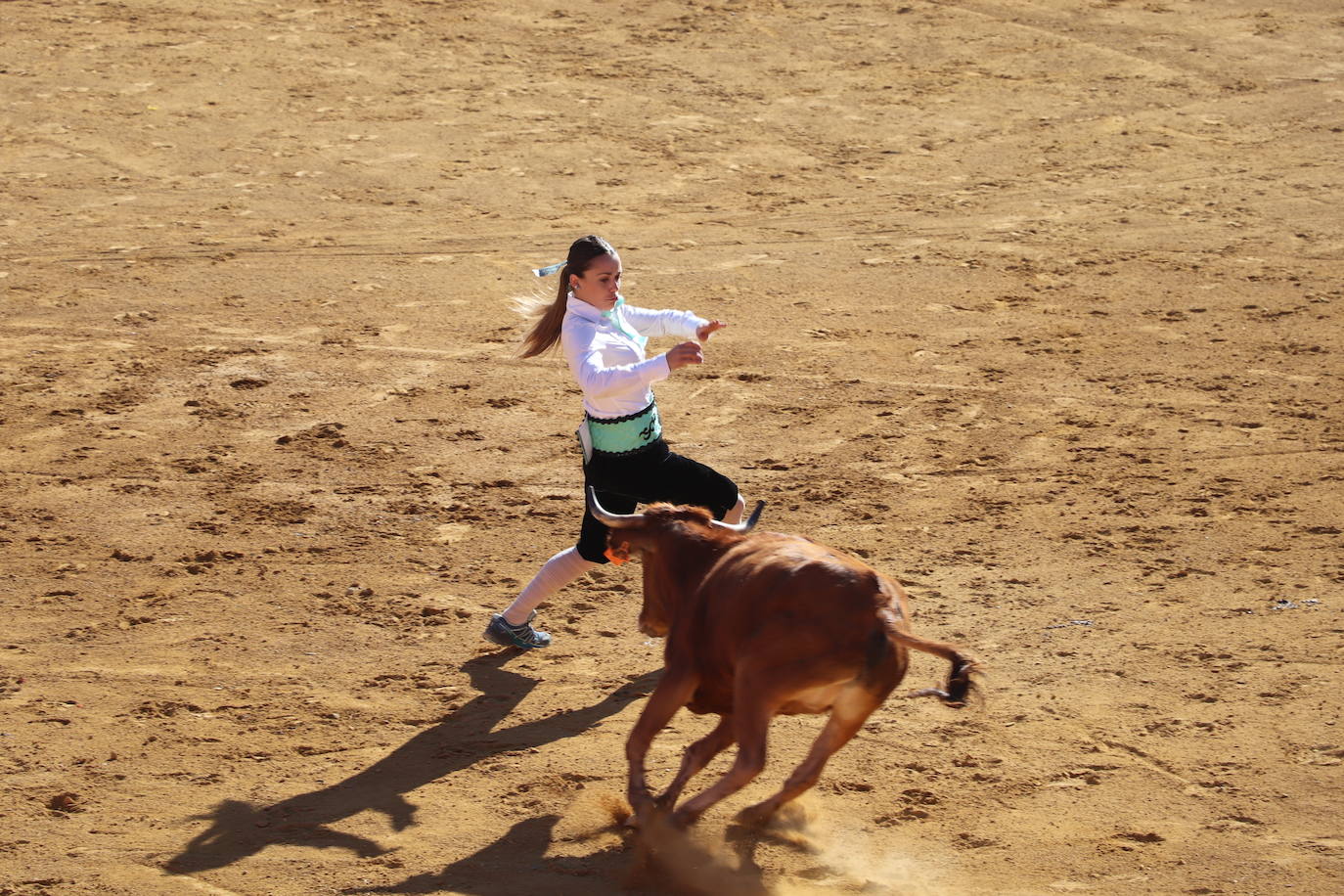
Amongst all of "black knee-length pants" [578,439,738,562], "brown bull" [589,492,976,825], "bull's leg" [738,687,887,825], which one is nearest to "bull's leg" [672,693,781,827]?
"brown bull" [589,492,976,825]

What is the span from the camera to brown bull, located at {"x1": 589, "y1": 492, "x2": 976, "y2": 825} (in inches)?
176

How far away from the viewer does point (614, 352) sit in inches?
231

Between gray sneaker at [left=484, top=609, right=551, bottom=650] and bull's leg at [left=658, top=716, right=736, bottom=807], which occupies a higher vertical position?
bull's leg at [left=658, top=716, right=736, bottom=807]

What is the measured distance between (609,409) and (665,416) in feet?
11.4

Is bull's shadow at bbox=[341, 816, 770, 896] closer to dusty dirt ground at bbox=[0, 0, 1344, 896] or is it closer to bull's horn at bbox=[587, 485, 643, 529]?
dusty dirt ground at bbox=[0, 0, 1344, 896]

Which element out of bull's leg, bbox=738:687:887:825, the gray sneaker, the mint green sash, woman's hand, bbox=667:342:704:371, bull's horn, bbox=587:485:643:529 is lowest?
the gray sneaker

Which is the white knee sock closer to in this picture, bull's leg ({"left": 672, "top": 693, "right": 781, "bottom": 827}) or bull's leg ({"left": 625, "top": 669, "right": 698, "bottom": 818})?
bull's leg ({"left": 625, "top": 669, "right": 698, "bottom": 818})

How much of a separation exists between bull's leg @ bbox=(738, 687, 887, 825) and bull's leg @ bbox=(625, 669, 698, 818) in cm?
39

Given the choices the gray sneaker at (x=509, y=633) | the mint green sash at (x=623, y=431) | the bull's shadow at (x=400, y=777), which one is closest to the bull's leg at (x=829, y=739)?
the bull's shadow at (x=400, y=777)

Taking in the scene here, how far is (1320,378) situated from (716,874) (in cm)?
667

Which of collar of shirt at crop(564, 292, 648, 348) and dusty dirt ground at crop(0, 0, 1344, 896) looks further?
collar of shirt at crop(564, 292, 648, 348)

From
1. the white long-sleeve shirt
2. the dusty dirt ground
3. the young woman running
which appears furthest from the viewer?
the young woman running

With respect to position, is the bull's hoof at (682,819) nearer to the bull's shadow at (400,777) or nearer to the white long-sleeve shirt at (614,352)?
the bull's shadow at (400,777)

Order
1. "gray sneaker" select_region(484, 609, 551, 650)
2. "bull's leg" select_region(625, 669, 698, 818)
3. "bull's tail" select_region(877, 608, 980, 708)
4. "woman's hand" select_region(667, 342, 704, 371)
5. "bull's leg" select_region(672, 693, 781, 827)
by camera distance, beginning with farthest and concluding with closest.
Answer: "gray sneaker" select_region(484, 609, 551, 650) < "woman's hand" select_region(667, 342, 704, 371) < "bull's leg" select_region(625, 669, 698, 818) < "bull's leg" select_region(672, 693, 781, 827) < "bull's tail" select_region(877, 608, 980, 708)
